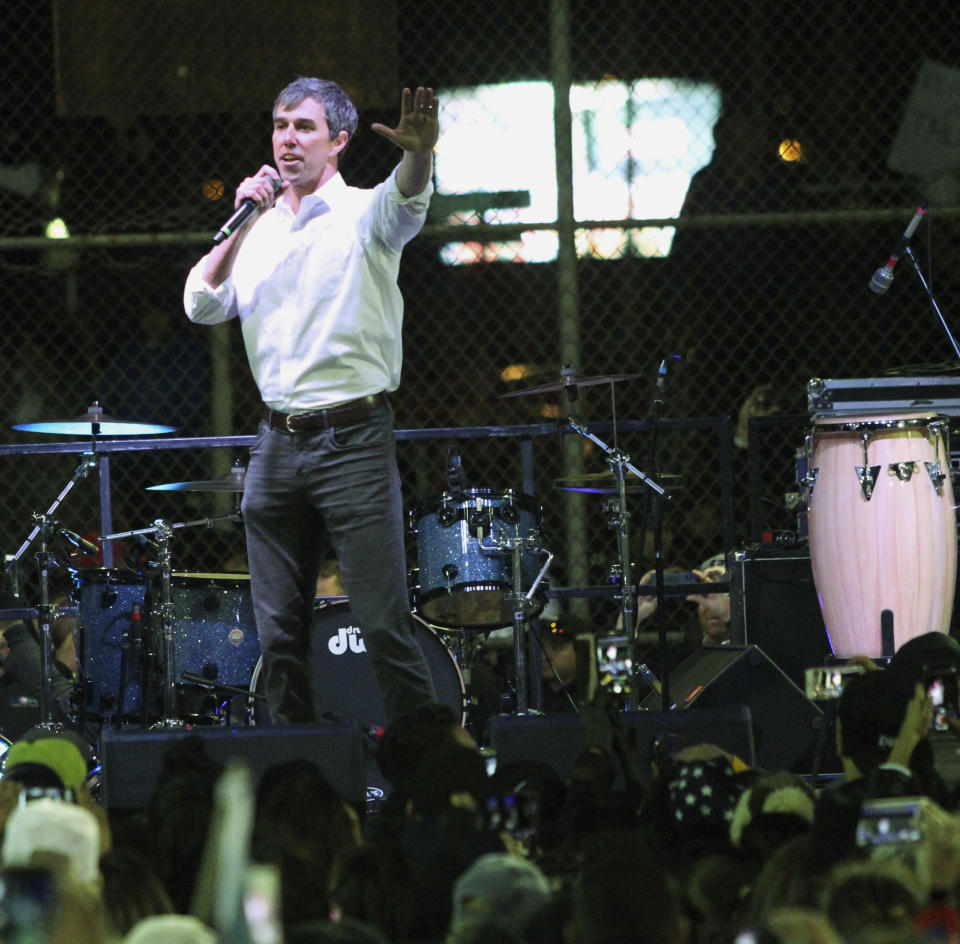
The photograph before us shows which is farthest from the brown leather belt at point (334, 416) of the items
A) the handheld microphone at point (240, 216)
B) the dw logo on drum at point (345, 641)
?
the dw logo on drum at point (345, 641)

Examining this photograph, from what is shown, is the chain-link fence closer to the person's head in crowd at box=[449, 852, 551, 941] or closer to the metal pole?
the metal pole

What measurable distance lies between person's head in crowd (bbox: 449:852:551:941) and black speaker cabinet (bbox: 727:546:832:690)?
353cm

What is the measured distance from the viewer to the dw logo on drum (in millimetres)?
6145

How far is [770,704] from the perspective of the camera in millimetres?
5332

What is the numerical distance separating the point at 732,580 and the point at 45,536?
2.65 meters

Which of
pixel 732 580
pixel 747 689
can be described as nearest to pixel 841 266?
pixel 732 580

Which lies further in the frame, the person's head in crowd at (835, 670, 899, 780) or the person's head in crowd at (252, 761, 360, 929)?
the person's head in crowd at (835, 670, 899, 780)

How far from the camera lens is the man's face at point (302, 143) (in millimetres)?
4539

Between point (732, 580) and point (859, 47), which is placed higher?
point (859, 47)

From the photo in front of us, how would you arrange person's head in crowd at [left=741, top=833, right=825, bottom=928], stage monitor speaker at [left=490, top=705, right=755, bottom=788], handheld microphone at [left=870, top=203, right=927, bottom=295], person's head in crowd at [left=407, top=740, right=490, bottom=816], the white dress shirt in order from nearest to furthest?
person's head in crowd at [left=741, top=833, right=825, bottom=928] < person's head in crowd at [left=407, top=740, right=490, bottom=816] < stage monitor speaker at [left=490, top=705, right=755, bottom=788] < the white dress shirt < handheld microphone at [left=870, top=203, right=927, bottom=295]

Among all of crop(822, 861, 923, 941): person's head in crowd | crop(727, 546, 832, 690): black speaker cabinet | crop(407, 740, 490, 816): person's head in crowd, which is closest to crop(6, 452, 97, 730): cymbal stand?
crop(727, 546, 832, 690): black speaker cabinet

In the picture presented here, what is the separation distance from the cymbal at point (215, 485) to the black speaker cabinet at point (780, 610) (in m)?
2.01

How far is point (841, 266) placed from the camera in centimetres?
753

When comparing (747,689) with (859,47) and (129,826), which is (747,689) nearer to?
(129,826)
